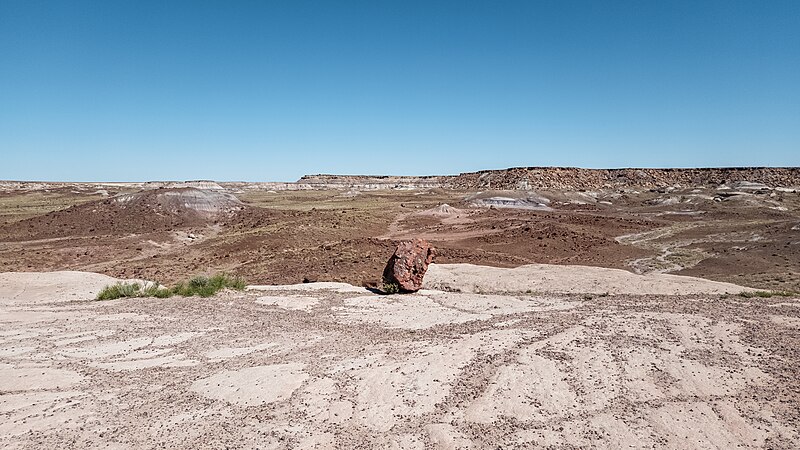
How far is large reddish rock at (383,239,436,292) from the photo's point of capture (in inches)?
725

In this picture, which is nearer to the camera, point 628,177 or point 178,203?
point 178,203

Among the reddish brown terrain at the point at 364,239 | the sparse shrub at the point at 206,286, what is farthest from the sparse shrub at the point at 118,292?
the reddish brown terrain at the point at 364,239

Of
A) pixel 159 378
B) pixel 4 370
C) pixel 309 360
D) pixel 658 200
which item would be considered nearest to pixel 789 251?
pixel 309 360

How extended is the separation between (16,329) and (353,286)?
10.9 m

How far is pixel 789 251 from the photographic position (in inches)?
1089

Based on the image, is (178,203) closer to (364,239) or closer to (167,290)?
(364,239)

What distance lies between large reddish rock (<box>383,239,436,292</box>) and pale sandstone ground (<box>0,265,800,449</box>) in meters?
2.81

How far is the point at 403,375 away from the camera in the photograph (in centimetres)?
902

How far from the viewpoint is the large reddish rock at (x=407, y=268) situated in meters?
18.4

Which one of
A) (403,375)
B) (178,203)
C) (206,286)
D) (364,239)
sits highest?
(178,203)

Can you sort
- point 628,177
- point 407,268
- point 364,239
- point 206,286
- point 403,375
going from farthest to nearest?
point 628,177 < point 364,239 < point 407,268 < point 206,286 < point 403,375

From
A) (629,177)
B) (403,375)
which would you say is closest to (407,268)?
(403,375)

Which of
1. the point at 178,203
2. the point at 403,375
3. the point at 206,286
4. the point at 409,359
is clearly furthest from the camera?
the point at 178,203

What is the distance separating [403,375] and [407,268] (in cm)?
969
